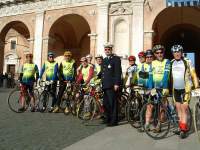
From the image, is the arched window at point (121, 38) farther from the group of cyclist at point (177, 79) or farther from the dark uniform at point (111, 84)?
the group of cyclist at point (177, 79)

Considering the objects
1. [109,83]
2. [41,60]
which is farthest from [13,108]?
[41,60]

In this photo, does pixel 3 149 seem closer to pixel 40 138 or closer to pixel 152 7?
pixel 40 138

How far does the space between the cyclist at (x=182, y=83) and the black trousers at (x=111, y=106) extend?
68.1 inches

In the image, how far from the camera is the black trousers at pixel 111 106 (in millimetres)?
7595

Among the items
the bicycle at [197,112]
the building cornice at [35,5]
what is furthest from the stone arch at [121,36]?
the bicycle at [197,112]

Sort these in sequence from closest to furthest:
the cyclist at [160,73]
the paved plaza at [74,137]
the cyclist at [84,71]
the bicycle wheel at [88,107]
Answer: the paved plaza at [74,137] < the cyclist at [160,73] < the bicycle wheel at [88,107] < the cyclist at [84,71]

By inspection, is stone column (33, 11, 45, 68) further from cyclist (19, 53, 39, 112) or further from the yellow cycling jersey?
the yellow cycling jersey

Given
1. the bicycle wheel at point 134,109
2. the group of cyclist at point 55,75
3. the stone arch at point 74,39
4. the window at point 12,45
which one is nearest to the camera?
the bicycle wheel at point 134,109

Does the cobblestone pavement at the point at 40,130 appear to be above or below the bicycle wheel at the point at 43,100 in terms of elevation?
below

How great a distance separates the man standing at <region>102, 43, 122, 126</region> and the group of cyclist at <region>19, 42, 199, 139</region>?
61 centimetres

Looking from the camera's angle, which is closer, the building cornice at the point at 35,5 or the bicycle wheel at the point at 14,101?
the bicycle wheel at the point at 14,101

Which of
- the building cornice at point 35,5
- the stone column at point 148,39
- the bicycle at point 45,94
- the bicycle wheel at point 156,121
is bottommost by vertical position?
the bicycle wheel at point 156,121

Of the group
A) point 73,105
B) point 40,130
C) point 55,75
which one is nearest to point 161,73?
point 40,130

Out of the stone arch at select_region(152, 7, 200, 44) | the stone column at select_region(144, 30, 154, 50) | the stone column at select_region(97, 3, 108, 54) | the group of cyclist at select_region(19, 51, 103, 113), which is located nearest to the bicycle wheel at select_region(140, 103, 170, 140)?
the group of cyclist at select_region(19, 51, 103, 113)
